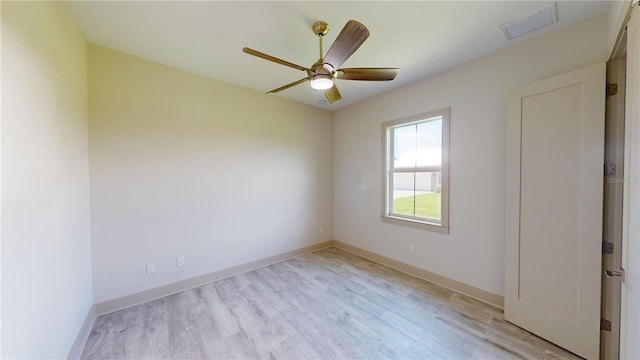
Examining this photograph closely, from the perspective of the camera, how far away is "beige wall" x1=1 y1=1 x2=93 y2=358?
3.50 feet

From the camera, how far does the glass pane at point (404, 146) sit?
3.34 metres

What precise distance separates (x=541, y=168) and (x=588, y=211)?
0.44 meters

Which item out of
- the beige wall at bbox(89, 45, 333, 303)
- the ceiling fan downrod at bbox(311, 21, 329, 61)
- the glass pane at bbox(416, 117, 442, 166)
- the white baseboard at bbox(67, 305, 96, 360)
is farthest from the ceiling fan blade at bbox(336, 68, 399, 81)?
the white baseboard at bbox(67, 305, 96, 360)

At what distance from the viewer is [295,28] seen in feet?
6.52

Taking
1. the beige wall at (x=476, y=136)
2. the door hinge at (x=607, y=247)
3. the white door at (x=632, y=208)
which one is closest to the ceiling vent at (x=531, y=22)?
the beige wall at (x=476, y=136)

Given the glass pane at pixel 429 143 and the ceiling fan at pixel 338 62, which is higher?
the ceiling fan at pixel 338 62

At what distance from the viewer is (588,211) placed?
1723mm

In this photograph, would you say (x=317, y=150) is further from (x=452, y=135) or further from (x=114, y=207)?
(x=114, y=207)

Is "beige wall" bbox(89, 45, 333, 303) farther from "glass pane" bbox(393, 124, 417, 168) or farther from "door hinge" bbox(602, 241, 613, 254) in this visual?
"door hinge" bbox(602, 241, 613, 254)

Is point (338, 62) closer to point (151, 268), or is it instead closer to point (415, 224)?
point (415, 224)

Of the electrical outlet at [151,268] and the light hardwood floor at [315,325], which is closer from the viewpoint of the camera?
→ the light hardwood floor at [315,325]

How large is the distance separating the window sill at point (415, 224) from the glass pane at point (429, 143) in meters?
0.83

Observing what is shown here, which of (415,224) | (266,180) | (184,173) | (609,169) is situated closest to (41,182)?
(184,173)

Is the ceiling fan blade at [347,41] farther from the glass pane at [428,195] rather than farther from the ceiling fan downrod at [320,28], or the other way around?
the glass pane at [428,195]
